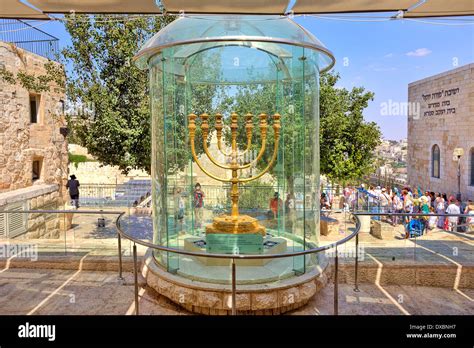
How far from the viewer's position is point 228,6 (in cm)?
311

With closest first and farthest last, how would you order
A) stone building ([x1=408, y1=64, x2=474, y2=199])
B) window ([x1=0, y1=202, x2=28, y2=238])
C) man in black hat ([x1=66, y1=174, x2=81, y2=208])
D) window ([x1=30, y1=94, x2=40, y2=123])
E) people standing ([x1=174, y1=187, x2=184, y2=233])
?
people standing ([x1=174, y1=187, x2=184, y2=233]), window ([x1=0, y1=202, x2=28, y2=238]), man in black hat ([x1=66, y1=174, x2=81, y2=208]), window ([x1=30, y1=94, x2=40, y2=123]), stone building ([x1=408, y1=64, x2=474, y2=199])

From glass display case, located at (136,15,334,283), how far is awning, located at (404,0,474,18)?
98cm

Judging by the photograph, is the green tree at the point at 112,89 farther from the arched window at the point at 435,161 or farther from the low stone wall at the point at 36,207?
the arched window at the point at 435,161

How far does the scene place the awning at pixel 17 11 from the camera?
10.3 feet

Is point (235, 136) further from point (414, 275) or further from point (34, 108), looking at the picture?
point (34, 108)

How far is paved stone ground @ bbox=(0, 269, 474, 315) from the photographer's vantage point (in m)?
3.64

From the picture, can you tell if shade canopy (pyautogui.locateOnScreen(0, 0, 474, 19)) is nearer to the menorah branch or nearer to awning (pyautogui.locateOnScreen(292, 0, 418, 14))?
awning (pyautogui.locateOnScreen(292, 0, 418, 14))

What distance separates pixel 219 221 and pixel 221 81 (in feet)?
7.73

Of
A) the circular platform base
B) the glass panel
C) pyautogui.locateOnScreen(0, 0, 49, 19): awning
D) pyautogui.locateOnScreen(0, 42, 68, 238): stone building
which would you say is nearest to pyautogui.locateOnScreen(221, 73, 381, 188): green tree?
the glass panel

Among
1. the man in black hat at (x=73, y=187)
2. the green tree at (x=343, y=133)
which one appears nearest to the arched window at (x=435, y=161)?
the green tree at (x=343, y=133)

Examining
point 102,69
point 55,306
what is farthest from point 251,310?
point 102,69

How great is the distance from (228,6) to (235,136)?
59.3 inches

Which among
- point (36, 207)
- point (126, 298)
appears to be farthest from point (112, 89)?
point (126, 298)

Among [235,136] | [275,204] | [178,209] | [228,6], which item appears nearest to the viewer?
[228,6]
